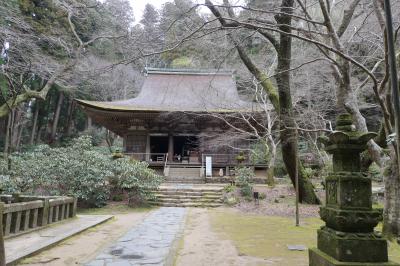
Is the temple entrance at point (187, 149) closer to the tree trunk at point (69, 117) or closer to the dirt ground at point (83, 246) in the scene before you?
the dirt ground at point (83, 246)

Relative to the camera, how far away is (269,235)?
7461 mm

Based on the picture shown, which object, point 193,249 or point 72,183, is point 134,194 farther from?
point 193,249

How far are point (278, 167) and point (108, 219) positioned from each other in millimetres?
14023

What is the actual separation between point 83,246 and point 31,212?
66.6 inches

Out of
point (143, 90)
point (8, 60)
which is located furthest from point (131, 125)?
point (8, 60)

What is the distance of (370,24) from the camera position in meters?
9.45

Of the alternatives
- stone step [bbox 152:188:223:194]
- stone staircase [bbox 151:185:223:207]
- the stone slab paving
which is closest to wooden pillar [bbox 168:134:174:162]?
stone staircase [bbox 151:185:223:207]

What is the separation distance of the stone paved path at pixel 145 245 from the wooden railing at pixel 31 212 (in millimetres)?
1838

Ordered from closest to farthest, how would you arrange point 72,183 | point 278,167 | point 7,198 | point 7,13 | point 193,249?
point 193,249 → point 7,198 → point 72,183 → point 7,13 → point 278,167

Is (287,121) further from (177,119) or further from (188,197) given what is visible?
(177,119)

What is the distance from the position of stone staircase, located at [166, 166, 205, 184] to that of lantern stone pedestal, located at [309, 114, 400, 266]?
14269 mm

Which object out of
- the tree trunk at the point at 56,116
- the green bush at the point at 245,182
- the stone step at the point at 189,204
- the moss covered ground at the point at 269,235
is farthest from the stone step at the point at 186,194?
the tree trunk at the point at 56,116

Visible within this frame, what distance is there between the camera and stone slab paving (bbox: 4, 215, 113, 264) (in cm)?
491

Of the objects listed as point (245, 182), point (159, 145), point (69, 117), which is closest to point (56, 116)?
point (69, 117)
